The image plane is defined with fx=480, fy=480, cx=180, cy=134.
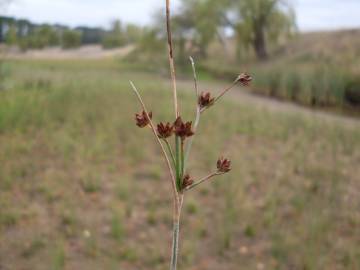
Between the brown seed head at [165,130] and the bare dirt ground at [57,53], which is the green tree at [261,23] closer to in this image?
the bare dirt ground at [57,53]

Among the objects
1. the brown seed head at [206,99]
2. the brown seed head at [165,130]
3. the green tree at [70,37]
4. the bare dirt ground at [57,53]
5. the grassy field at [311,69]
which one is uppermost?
the green tree at [70,37]

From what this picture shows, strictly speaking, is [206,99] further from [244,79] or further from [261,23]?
[261,23]

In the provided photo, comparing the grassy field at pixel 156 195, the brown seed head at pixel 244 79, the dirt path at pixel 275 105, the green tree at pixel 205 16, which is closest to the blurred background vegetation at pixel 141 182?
the grassy field at pixel 156 195

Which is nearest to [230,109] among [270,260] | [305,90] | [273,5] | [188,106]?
[188,106]

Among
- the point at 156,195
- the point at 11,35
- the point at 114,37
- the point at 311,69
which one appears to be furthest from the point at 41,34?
the point at 311,69

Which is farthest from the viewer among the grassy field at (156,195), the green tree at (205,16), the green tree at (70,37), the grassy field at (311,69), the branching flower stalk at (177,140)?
the green tree at (205,16)

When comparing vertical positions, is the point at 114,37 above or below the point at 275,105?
above
